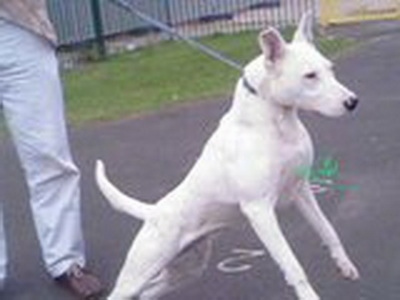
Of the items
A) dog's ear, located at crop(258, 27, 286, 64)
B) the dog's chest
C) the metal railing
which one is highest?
dog's ear, located at crop(258, 27, 286, 64)

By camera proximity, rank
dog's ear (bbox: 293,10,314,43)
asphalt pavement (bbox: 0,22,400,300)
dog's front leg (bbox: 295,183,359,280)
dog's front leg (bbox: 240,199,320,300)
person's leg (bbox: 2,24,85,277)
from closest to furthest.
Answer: dog's front leg (bbox: 240,199,320,300)
dog's ear (bbox: 293,10,314,43)
dog's front leg (bbox: 295,183,359,280)
person's leg (bbox: 2,24,85,277)
asphalt pavement (bbox: 0,22,400,300)

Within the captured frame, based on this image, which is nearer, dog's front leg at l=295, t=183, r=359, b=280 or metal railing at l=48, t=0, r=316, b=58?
dog's front leg at l=295, t=183, r=359, b=280

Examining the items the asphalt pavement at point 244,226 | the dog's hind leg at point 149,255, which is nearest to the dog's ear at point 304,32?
the dog's hind leg at point 149,255

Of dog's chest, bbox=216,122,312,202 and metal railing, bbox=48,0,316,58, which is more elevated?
dog's chest, bbox=216,122,312,202

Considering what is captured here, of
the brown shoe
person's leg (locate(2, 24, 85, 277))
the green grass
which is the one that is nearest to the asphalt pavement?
the brown shoe

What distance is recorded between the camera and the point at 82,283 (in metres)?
5.90

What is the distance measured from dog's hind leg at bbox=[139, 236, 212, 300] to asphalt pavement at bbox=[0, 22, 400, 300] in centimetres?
66

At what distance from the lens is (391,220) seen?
253 inches

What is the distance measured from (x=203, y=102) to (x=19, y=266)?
4443mm

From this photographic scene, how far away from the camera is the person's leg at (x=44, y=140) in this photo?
18.5 ft

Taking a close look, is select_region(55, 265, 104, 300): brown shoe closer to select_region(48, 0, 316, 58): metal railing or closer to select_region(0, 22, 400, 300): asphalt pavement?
select_region(0, 22, 400, 300): asphalt pavement

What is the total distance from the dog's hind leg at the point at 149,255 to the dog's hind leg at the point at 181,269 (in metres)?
0.06

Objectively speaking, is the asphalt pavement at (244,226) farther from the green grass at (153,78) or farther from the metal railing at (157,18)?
the metal railing at (157,18)

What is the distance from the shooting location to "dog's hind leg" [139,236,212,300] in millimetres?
4918
